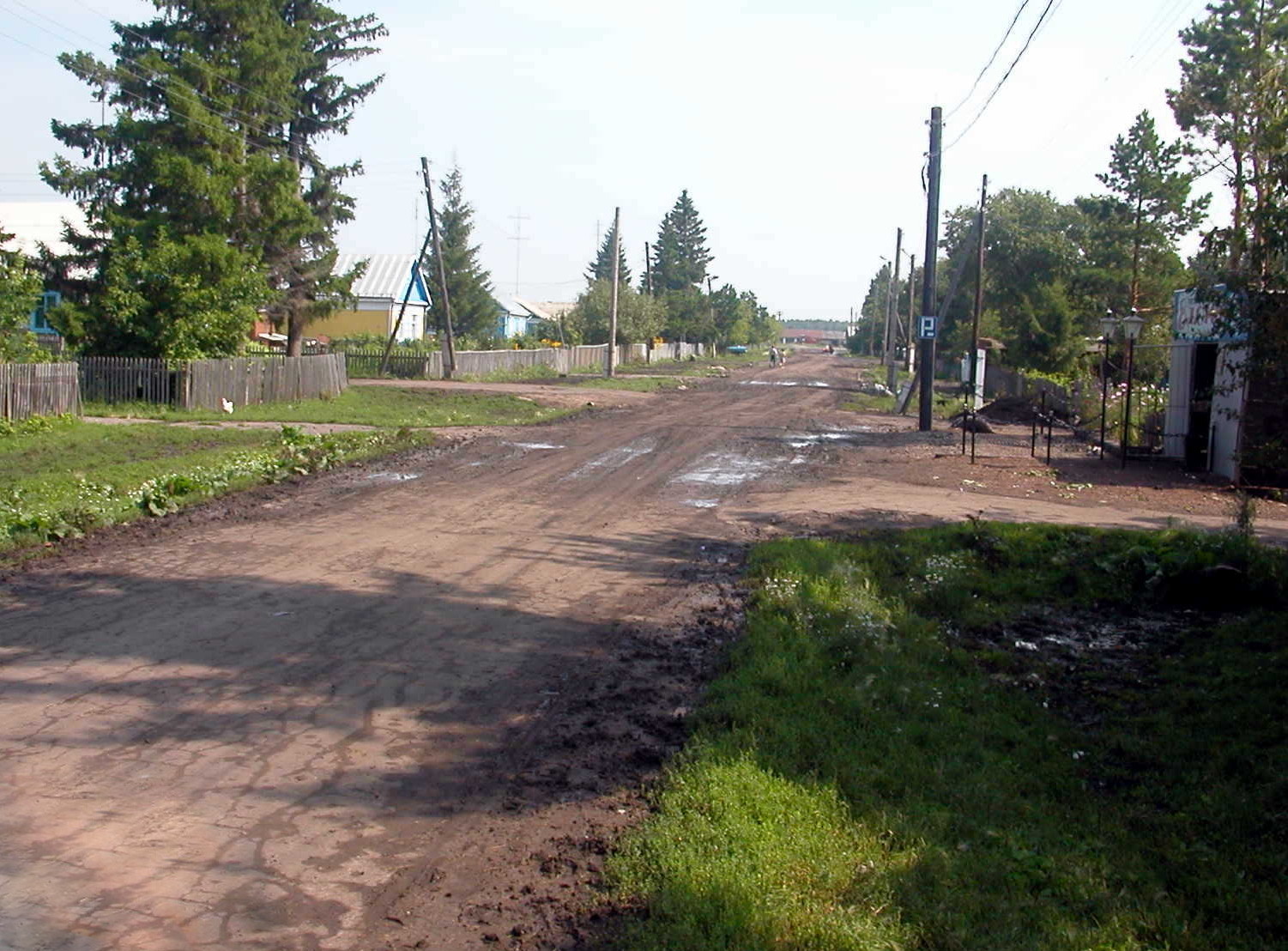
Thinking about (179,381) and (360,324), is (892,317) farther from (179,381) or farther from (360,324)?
(179,381)

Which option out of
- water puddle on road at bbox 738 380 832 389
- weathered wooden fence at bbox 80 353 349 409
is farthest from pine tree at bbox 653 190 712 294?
weathered wooden fence at bbox 80 353 349 409

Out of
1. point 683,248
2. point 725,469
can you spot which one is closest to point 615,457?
point 725,469

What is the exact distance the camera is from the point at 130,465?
17.9m

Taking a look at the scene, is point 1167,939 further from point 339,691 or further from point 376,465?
point 376,465

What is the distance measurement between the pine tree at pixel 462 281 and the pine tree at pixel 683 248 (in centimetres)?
3704

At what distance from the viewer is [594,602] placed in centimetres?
1018

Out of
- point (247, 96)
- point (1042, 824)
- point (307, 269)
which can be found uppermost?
point (247, 96)

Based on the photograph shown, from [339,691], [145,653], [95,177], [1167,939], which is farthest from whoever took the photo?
[95,177]

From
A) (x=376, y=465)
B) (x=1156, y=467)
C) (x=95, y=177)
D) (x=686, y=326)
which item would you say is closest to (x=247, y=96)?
(x=95, y=177)

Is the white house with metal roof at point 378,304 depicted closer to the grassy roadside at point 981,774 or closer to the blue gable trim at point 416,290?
the blue gable trim at point 416,290

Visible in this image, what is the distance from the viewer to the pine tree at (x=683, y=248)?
120 meters

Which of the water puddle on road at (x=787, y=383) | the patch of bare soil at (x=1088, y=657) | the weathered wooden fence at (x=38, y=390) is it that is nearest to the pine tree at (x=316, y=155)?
the weathered wooden fence at (x=38, y=390)

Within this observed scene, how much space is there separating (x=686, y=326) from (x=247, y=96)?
68.0m

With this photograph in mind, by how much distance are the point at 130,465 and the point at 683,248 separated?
110712 mm
